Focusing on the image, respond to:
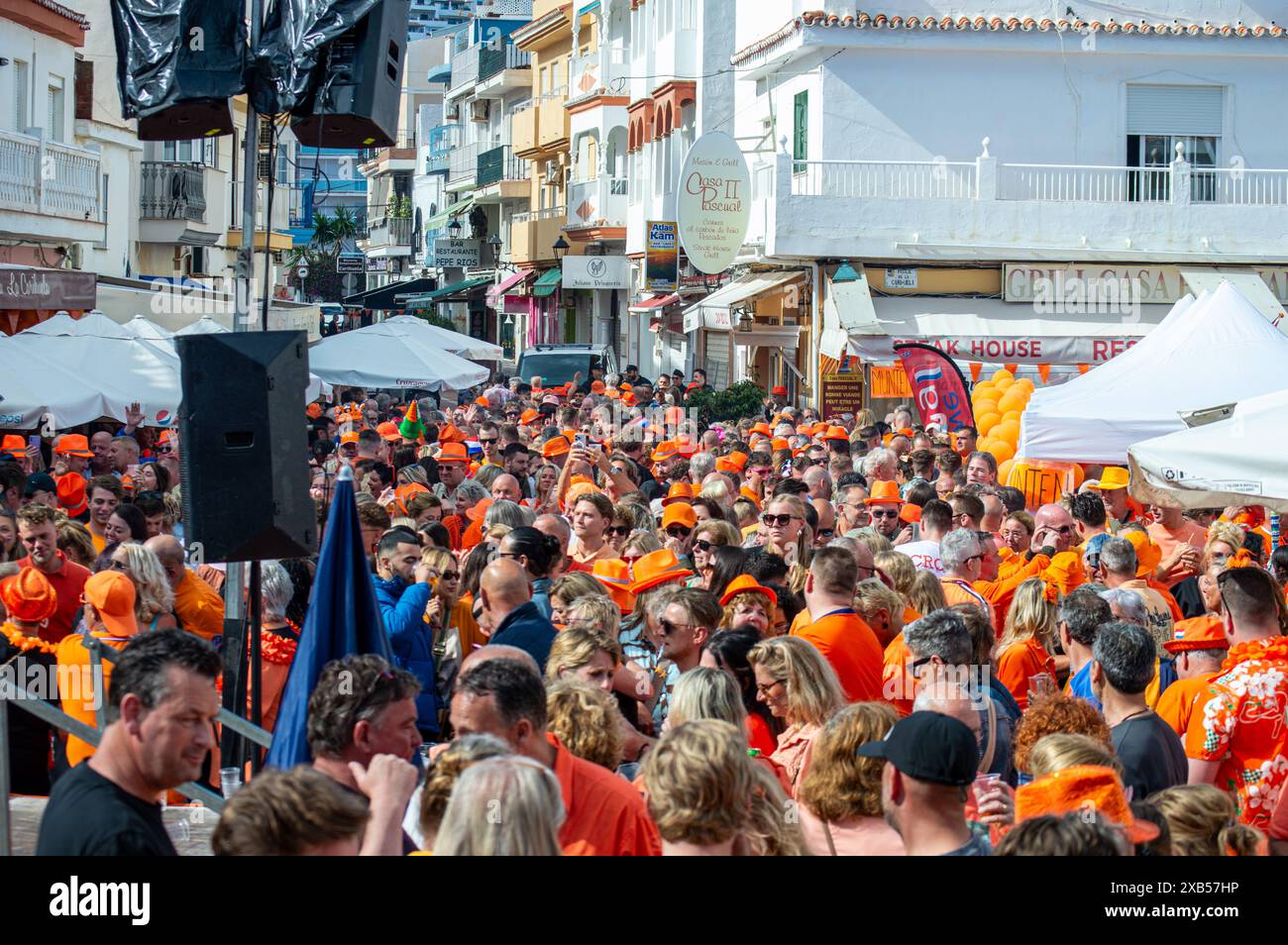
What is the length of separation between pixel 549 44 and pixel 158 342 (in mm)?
41235

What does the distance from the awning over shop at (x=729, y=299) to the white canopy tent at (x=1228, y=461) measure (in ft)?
65.8

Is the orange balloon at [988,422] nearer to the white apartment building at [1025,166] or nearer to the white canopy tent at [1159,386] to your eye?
the white canopy tent at [1159,386]

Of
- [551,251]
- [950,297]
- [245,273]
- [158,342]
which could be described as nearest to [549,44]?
[551,251]

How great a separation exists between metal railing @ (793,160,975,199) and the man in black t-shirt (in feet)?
73.8

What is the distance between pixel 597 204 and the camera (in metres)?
46.8

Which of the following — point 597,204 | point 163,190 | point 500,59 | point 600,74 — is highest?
point 500,59

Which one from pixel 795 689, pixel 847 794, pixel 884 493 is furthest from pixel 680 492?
pixel 847 794

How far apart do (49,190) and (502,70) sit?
128 feet

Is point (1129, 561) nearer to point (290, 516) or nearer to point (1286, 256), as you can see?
point (290, 516)

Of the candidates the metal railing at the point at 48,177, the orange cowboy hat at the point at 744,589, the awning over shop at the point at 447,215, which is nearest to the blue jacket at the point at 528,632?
the orange cowboy hat at the point at 744,589

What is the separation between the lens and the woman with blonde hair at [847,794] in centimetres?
488

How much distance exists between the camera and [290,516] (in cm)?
617

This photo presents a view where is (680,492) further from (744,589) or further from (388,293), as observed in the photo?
(388,293)

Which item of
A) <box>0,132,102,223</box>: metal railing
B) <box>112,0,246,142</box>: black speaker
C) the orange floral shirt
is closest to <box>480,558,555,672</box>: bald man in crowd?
<box>112,0,246,142</box>: black speaker
